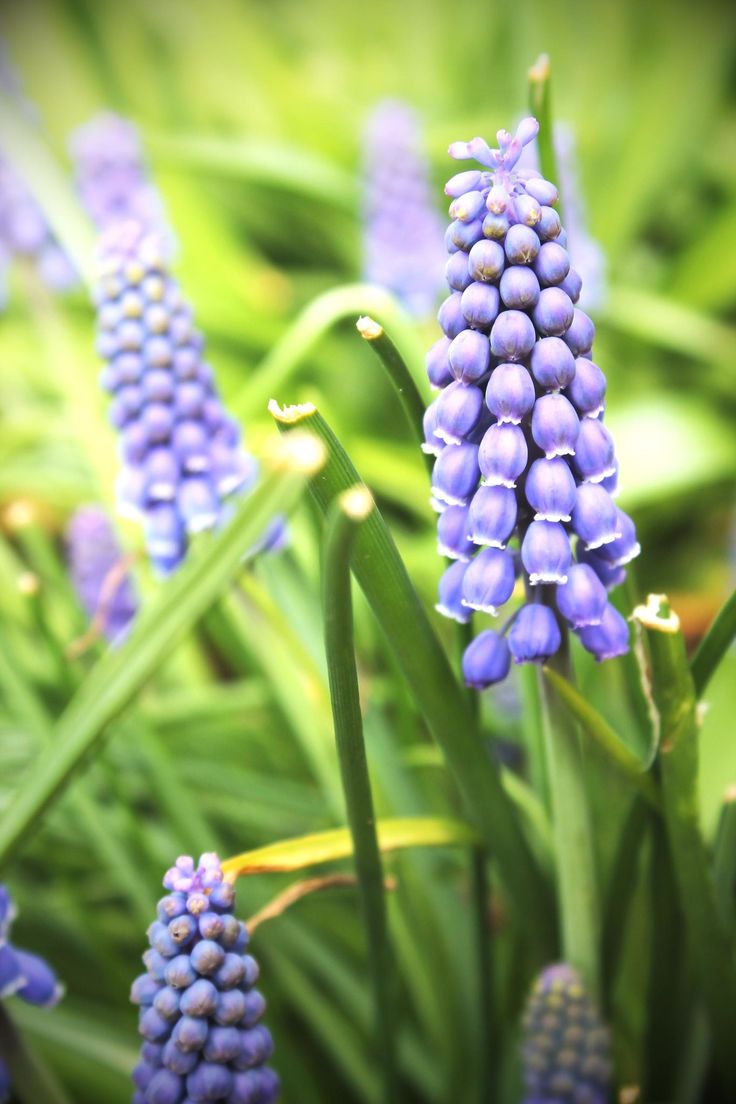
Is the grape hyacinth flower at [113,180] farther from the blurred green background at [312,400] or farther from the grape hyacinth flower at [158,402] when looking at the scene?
the grape hyacinth flower at [158,402]

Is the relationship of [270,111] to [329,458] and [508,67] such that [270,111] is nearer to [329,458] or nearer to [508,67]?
[508,67]

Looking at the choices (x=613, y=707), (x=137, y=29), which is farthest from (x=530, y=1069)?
(x=137, y=29)

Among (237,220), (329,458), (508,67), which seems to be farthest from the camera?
(237,220)

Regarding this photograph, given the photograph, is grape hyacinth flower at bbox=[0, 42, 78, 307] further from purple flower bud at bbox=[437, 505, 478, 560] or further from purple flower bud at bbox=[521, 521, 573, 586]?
purple flower bud at bbox=[521, 521, 573, 586]

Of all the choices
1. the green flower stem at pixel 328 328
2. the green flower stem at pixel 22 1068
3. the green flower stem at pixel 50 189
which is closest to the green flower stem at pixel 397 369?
the green flower stem at pixel 328 328

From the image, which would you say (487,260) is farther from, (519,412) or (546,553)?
(546,553)
